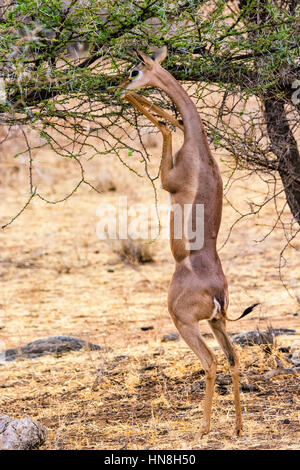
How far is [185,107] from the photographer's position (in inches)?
175

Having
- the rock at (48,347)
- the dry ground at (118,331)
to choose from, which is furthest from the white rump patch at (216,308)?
the rock at (48,347)

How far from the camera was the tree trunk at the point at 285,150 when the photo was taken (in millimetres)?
6180

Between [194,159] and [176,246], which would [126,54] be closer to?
[194,159]

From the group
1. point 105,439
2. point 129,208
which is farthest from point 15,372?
point 129,208

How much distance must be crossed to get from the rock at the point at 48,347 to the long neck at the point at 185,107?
3.82m

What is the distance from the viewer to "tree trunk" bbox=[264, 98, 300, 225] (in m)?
6.18

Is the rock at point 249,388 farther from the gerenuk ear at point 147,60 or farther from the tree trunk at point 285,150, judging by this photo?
the gerenuk ear at point 147,60

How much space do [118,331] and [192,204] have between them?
15.2 feet

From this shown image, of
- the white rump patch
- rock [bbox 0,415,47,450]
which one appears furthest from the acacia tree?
rock [bbox 0,415,47,450]

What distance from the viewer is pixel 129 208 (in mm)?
15461

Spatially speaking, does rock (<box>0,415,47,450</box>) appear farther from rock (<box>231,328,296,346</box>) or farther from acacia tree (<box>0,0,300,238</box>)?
rock (<box>231,328,296,346</box>)

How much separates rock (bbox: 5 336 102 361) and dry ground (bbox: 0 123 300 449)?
0.14m

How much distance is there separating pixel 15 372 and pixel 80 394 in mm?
1158

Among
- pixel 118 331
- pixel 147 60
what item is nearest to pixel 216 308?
pixel 147 60
